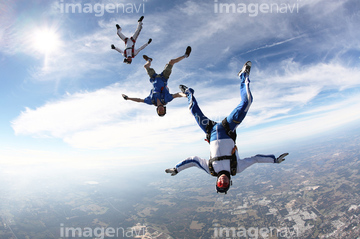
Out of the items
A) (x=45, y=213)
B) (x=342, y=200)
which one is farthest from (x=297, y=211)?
(x=45, y=213)

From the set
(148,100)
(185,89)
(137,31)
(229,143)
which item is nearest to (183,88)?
(185,89)

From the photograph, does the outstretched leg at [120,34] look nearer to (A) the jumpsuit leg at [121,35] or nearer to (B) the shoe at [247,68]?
(A) the jumpsuit leg at [121,35]

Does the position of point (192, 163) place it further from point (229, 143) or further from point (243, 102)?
point (243, 102)

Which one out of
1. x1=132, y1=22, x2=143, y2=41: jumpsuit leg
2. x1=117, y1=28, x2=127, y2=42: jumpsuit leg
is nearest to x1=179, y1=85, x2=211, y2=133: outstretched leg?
x1=132, y1=22, x2=143, y2=41: jumpsuit leg

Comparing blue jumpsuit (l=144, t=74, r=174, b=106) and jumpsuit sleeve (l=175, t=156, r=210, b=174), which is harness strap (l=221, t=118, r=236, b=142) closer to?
jumpsuit sleeve (l=175, t=156, r=210, b=174)

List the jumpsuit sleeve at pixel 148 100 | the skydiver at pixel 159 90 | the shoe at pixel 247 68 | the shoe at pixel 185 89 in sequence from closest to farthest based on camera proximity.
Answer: the shoe at pixel 247 68 → the shoe at pixel 185 89 → the skydiver at pixel 159 90 → the jumpsuit sleeve at pixel 148 100

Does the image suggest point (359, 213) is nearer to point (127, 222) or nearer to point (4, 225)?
point (127, 222)

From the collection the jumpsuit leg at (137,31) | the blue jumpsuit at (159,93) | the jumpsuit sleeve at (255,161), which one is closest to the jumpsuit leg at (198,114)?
the blue jumpsuit at (159,93)
